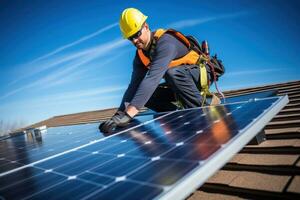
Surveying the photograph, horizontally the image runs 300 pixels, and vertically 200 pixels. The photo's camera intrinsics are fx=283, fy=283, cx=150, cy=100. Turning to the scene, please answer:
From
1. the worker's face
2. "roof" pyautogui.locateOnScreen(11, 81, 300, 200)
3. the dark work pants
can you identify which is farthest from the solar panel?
the worker's face

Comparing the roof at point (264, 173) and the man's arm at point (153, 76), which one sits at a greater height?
the man's arm at point (153, 76)

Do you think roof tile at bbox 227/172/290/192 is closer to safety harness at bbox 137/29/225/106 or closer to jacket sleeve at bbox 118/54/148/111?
safety harness at bbox 137/29/225/106

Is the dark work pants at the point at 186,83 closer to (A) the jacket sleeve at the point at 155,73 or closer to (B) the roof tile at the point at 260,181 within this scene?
(A) the jacket sleeve at the point at 155,73

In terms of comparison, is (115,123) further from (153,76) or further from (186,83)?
(186,83)

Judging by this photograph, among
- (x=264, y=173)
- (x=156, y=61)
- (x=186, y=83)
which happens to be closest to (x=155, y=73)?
(x=156, y=61)

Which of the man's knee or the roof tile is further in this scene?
the man's knee

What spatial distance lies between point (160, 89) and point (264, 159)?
244cm

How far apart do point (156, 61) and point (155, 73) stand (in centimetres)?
17

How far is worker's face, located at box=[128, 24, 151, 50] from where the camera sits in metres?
4.27

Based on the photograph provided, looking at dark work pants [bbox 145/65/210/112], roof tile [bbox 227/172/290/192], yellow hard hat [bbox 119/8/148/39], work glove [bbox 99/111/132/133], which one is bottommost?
roof tile [bbox 227/172/290/192]

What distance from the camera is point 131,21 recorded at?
4195 mm

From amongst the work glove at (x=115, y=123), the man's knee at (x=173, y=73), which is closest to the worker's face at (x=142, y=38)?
the man's knee at (x=173, y=73)

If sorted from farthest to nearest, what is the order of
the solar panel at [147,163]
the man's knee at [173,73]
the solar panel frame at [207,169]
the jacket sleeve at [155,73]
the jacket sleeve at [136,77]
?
the jacket sleeve at [136,77]
the man's knee at [173,73]
the jacket sleeve at [155,73]
the solar panel at [147,163]
the solar panel frame at [207,169]

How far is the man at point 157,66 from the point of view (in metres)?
3.69
